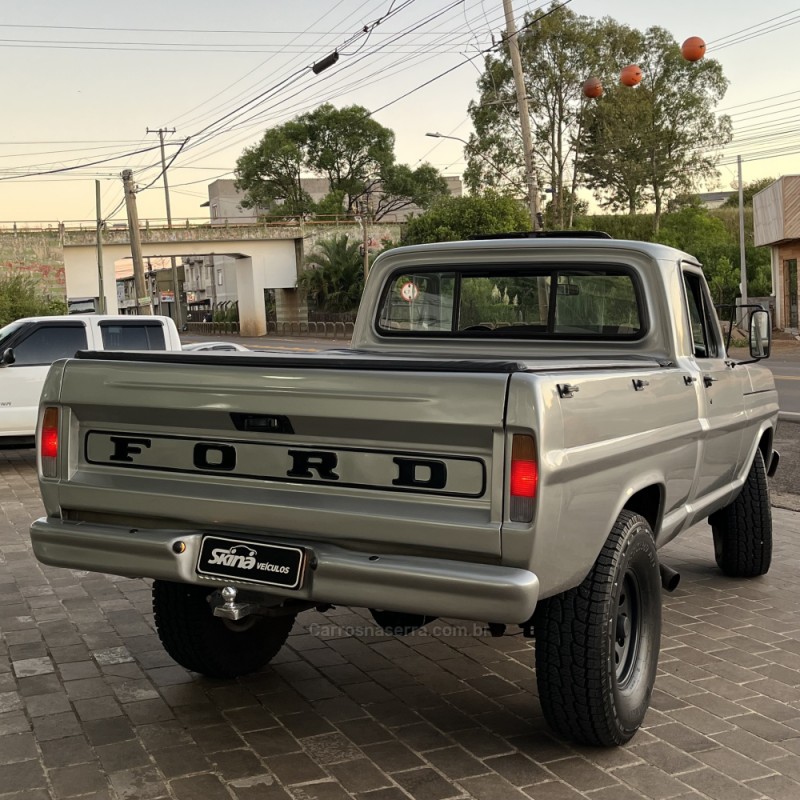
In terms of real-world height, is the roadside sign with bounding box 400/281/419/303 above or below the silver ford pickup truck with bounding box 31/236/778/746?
above

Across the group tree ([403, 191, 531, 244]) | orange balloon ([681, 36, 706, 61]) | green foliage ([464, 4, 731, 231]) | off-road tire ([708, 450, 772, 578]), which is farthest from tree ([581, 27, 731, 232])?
off-road tire ([708, 450, 772, 578])

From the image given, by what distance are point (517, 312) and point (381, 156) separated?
87.9 meters

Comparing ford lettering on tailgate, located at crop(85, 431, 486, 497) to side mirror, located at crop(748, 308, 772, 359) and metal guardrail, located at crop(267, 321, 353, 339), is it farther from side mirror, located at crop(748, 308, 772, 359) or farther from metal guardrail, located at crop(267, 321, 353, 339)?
metal guardrail, located at crop(267, 321, 353, 339)

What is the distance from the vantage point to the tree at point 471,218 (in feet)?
160

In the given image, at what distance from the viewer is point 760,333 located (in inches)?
238

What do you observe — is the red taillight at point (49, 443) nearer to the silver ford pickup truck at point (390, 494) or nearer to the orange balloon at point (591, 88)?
the silver ford pickup truck at point (390, 494)

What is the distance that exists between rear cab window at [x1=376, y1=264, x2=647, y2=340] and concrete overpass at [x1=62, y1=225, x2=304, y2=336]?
204 ft

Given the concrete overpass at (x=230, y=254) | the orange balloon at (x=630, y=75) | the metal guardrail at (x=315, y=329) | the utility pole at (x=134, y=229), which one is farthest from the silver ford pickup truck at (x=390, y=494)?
the concrete overpass at (x=230, y=254)

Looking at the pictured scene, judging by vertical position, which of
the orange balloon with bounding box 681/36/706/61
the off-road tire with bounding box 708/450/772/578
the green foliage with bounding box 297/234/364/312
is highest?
the orange balloon with bounding box 681/36/706/61

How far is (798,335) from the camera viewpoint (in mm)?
38500

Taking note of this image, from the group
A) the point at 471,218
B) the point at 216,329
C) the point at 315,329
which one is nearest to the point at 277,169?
the point at 216,329

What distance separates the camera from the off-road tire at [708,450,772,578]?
21.1 ft

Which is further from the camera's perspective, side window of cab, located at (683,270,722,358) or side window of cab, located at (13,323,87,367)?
side window of cab, located at (13,323,87,367)

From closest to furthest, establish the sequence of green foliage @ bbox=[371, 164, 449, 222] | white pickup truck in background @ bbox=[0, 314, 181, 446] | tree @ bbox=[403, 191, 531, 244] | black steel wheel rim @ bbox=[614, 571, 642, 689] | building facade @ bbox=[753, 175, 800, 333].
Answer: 1. black steel wheel rim @ bbox=[614, 571, 642, 689]
2. white pickup truck in background @ bbox=[0, 314, 181, 446]
3. building facade @ bbox=[753, 175, 800, 333]
4. tree @ bbox=[403, 191, 531, 244]
5. green foliage @ bbox=[371, 164, 449, 222]
